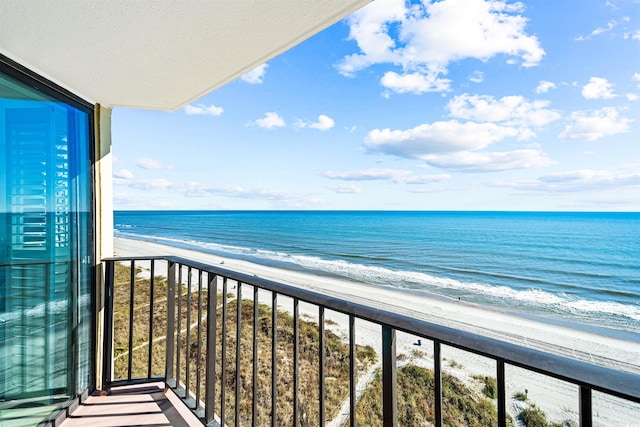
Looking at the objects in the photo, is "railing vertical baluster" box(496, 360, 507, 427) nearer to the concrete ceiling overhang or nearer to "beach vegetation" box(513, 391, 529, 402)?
the concrete ceiling overhang

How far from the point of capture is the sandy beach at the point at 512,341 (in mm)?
5625

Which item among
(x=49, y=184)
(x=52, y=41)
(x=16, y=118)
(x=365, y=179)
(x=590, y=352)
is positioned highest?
(x=365, y=179)

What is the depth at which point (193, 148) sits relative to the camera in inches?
1087

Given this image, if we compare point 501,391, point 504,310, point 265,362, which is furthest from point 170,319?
point 504,310

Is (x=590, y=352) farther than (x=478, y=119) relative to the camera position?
No

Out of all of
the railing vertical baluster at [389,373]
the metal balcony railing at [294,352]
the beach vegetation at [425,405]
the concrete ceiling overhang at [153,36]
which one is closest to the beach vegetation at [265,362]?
the beach vegetation at [425,405]

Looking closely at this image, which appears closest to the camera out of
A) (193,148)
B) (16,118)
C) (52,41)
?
(52,41)

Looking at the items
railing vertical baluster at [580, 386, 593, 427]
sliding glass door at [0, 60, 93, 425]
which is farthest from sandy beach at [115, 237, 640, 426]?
railing vertical baluster at [580, 386, 593, 427]

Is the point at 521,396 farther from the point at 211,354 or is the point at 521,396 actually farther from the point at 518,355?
→ the point at 518,355

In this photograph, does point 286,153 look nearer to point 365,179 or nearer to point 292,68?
point 365,179

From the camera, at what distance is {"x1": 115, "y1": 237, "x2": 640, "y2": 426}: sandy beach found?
5625 mm

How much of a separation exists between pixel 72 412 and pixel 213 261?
15.0 meters

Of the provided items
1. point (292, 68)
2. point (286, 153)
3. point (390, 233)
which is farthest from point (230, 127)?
point (390, 233)

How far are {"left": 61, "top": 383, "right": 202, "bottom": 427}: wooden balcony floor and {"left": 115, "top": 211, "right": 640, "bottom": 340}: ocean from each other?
1023 centimetres
